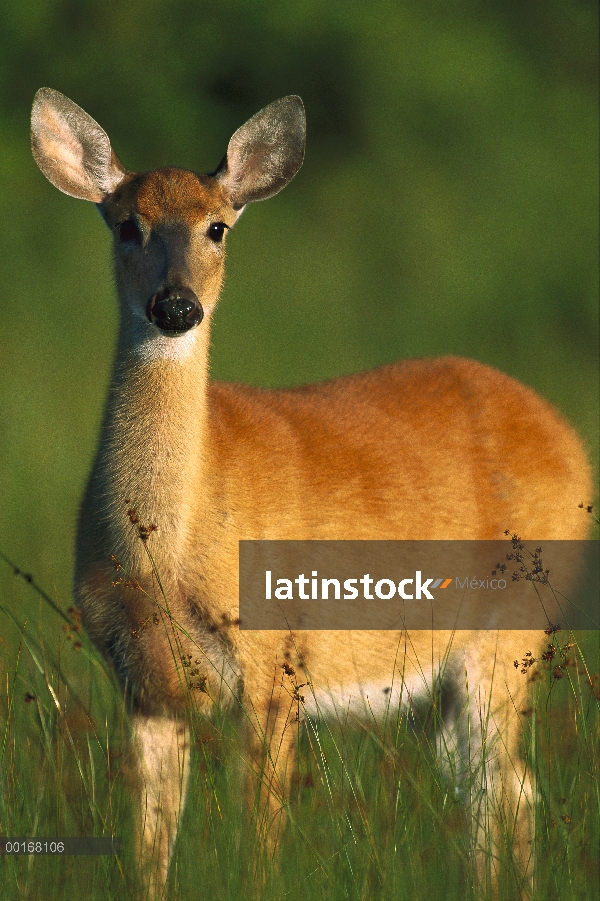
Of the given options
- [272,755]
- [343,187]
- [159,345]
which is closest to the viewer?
[272,755]

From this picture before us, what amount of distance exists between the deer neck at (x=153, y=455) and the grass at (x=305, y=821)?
353mm

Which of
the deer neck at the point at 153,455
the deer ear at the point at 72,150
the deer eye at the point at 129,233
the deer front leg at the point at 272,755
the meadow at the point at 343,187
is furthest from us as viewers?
the meadow at the point at 343,187

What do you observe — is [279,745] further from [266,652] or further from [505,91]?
[505,91]

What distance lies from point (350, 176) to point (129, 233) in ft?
25.6

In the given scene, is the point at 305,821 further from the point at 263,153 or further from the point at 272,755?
the point at 263,153

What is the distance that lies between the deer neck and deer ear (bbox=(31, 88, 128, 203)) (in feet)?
2.07

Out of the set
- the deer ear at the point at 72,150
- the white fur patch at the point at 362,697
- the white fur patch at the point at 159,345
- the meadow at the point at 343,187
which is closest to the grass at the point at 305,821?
the white fur patch at the point at 362,697

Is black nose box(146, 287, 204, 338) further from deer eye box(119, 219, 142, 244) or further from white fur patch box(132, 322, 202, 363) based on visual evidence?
deer eye box(119, 219, 142, 244)

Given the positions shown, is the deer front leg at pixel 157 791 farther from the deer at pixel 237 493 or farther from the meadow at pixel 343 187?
the meadow at pixel 343 187

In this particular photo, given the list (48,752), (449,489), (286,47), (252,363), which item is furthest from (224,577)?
(286,47)

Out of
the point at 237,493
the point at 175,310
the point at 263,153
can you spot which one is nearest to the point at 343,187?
the point at 263,153

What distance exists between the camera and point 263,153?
4.97 metres

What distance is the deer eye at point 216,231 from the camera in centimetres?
462

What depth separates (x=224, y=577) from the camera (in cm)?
440
